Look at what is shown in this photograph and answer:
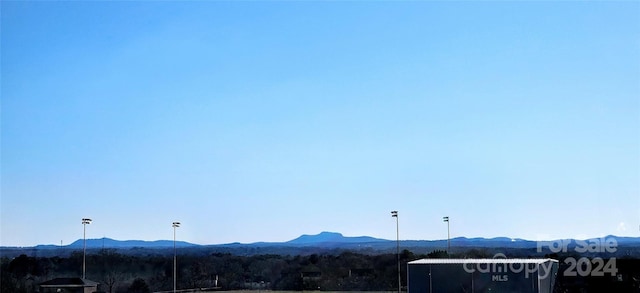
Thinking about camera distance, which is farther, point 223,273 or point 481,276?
point 223,273

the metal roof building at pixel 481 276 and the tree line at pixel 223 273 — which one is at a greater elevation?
the metal roof building at pixel 481 276

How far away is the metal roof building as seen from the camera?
48.4 m

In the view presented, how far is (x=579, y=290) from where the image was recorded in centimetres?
5609

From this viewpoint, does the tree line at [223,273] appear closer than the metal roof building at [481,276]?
No

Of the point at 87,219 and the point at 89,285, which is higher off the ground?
the point at 87,219

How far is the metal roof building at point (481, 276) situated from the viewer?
48375mm

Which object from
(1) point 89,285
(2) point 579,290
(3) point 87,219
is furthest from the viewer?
(3) point 87,219

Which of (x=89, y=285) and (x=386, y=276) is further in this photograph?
(x=386, y=276)

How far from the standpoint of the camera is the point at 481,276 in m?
49.0

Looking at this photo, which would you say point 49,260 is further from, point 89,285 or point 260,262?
point 89,285

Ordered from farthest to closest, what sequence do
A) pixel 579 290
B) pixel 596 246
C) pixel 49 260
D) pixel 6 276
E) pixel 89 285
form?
pixel 49 260 → pixel 596 246 → pixel 6 276 → pixel 89 285 → pixel 579 290

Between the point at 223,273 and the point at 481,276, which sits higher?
the point at 481,276

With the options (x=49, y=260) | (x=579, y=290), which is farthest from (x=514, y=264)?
(x=49, y=260)

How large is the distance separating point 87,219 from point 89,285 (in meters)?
9.87
